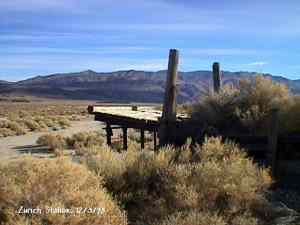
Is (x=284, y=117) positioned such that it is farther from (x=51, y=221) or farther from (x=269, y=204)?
(x=51, y=221)

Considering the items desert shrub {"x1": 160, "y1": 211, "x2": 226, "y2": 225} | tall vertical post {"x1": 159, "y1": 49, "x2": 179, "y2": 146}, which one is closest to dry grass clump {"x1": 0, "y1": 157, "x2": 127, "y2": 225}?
desert shrub {"x1": 160, "y1": 211, "x2": 226, "y2": 225}

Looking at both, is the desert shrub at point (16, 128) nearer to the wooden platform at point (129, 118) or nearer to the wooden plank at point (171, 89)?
the wooden platform at point (129, 118)

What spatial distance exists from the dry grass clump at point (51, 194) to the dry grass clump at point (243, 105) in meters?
4.95

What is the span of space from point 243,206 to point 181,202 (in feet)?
3.93

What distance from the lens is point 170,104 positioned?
11.9 meters

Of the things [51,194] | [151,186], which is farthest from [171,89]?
[51,194]

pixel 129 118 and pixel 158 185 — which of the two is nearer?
pixel 158 185

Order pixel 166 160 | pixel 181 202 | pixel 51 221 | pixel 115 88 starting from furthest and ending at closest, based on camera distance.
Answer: pixel 115 88, pixel 166 160, pixel 181 202, pixel 51 221

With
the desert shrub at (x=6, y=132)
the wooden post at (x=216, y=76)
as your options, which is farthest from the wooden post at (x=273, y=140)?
the desert shrub at (x=6, y=132)

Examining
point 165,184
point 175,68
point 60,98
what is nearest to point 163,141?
point 175,68

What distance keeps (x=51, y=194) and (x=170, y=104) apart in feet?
16.8

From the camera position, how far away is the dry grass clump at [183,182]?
8.48m

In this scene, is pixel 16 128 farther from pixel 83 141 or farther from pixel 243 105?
pixel 243 105

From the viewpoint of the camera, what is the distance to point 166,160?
10078 millimetres
